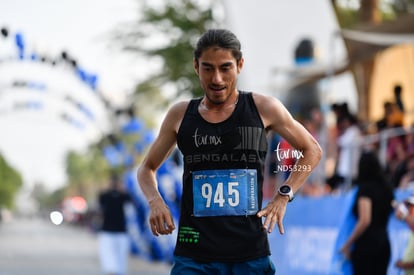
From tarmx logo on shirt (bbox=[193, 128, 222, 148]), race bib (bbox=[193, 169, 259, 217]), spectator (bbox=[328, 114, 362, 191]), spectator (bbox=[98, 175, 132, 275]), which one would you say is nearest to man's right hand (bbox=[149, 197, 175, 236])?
race bib (bbox=[193, 169, 259, 217])

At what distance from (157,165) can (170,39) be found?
996 inches

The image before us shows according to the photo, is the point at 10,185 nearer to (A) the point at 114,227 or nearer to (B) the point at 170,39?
(B) the point at 170,39

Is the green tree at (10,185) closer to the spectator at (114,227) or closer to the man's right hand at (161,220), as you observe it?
the spectator at (114,227)

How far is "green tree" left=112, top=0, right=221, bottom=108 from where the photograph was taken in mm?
30125

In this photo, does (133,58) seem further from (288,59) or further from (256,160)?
(256,160)

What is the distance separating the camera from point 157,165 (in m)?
6.06

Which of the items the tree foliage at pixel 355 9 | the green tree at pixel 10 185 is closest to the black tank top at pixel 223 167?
the tree foliage at pixel 355 9

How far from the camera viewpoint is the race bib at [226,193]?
223 inches

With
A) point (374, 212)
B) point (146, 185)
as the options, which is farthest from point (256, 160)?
point (374, 212)

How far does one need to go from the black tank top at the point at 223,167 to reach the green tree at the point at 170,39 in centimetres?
2377

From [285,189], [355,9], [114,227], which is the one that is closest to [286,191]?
[285,189]

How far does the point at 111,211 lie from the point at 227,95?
12.8 m

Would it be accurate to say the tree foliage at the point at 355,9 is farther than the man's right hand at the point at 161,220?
Yes

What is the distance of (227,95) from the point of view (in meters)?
5.70
